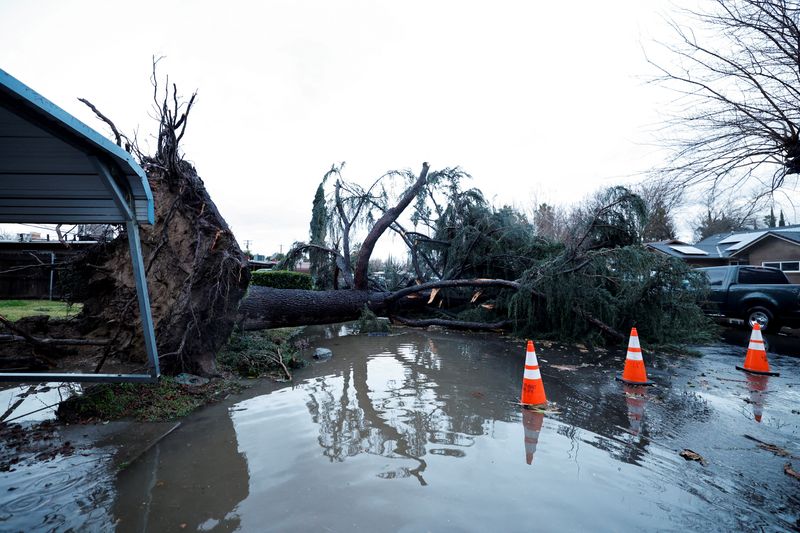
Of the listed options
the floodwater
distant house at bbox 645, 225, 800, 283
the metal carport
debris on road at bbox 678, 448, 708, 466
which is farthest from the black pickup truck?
distant house at bbox 645, 225, 800, 283

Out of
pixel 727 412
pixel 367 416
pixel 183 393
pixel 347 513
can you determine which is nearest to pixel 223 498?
pixel 347 513

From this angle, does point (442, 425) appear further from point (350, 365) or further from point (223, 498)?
point (350, 365)

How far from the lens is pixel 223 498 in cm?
246

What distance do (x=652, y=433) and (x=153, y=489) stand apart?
3.81m

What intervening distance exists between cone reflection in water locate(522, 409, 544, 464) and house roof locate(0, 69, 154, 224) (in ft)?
10.9

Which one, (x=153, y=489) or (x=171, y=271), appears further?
(x=171, y=271)

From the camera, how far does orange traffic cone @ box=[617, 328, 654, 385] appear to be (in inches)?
203

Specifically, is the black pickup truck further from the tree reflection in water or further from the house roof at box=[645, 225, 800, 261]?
the house roof at box=[645, 225, 800, 261]

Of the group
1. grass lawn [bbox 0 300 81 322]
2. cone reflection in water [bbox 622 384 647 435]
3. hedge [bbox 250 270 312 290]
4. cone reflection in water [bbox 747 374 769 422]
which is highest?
hedge [bbox 250 270 312 290]

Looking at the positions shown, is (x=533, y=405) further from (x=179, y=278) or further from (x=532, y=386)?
(x=179, y=278)

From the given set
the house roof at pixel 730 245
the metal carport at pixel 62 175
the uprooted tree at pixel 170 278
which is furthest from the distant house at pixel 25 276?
the house roof at pixel 730 245

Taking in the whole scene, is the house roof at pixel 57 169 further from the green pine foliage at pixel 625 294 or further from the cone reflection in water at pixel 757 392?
the green pine foliage at pixel 625 294

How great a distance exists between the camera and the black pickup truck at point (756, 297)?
9500 millimetres

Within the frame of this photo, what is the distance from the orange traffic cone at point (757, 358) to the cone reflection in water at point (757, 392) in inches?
6.8
